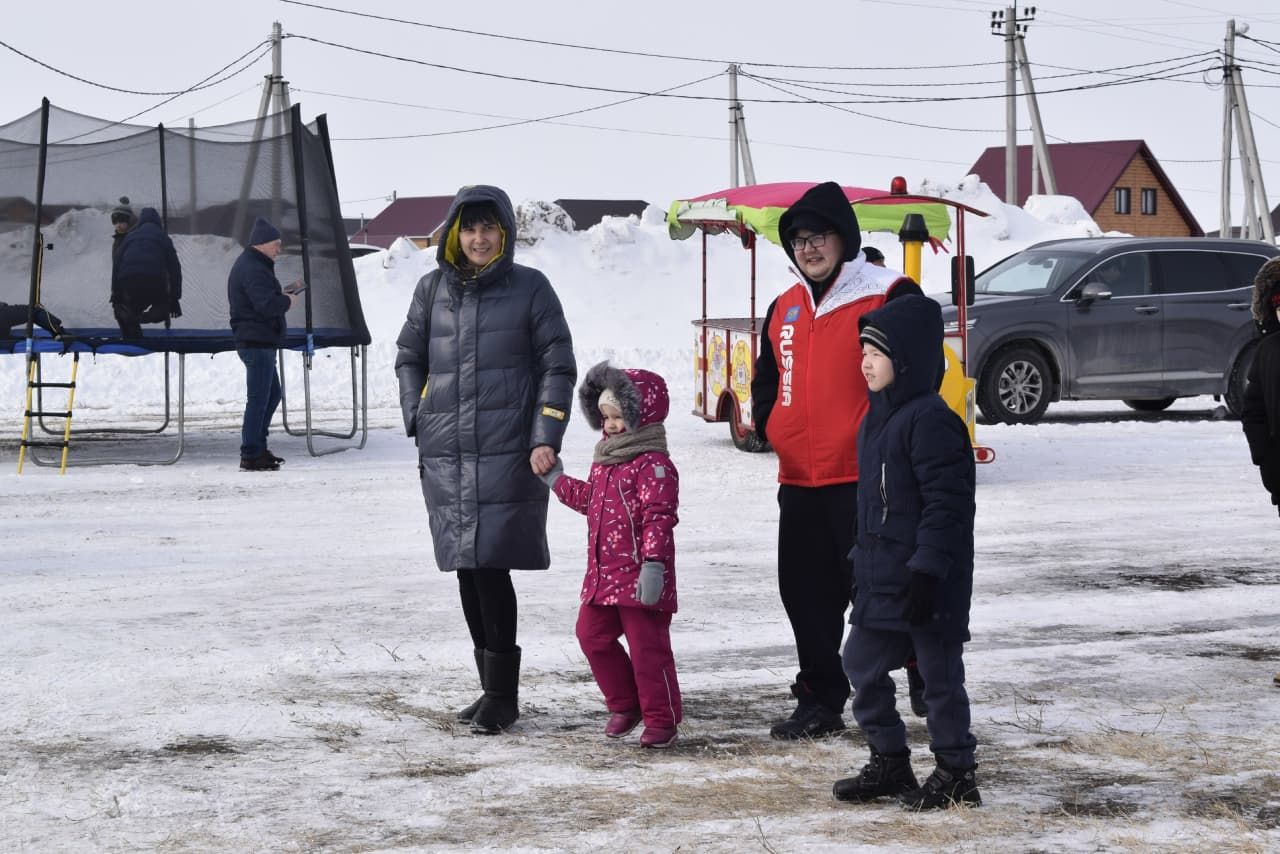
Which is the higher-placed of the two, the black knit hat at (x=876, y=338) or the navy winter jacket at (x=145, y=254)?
the navy winter jacket at (x=145, y=254)

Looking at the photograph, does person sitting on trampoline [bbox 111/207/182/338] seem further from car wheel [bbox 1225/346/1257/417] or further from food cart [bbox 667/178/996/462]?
car wheel [bbox 1225/346/1257/417]

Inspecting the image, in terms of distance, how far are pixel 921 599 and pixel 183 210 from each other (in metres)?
11.9

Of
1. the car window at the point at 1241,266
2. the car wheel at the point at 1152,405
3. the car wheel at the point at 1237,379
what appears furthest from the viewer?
the car wheel at the point at 1152,405

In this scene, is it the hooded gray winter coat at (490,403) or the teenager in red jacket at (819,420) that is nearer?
the teenager in red jacket at (819,420)

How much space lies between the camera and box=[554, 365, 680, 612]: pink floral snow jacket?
17.6 ft

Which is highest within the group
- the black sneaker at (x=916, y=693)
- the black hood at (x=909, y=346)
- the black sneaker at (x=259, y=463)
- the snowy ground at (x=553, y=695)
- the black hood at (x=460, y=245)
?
the black hood at (x=460, y=245)

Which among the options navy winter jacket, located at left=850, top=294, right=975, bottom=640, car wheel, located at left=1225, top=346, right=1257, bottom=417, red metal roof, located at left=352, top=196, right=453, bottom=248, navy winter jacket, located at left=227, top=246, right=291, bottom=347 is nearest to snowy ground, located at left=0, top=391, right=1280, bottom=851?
navy winter jacket, located at left=850, top=294, right=975, bottom=640

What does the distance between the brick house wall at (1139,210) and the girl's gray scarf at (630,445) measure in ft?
188

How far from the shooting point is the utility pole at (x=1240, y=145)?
150 ft

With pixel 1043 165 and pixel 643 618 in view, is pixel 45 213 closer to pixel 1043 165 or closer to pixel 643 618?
pixel 643 618

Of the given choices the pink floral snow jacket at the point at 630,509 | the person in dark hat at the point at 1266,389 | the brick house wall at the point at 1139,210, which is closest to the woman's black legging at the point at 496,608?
the pink floral snow jacket at the point at 630,509

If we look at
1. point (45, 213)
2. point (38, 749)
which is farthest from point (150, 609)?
point (45, 213)

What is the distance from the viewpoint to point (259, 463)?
13.7m

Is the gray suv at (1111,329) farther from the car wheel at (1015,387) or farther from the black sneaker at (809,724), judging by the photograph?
the black sneaker at (809,724)
